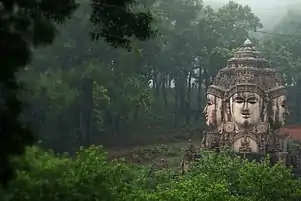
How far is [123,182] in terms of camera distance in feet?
39.1

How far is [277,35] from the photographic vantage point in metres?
36.0

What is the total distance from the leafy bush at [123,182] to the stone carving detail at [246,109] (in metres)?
2.85

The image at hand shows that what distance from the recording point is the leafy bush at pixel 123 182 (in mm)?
9516

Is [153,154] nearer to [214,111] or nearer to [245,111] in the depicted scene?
[214,111]


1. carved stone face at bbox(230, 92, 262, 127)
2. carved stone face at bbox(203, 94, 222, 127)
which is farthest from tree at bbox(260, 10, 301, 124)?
carved stone face at bbox(230, 92, 262, 127)

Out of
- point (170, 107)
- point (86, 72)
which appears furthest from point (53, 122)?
point (170, 107)

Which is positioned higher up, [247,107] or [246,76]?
[246,76]

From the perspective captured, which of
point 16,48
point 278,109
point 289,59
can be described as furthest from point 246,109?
point 289,59

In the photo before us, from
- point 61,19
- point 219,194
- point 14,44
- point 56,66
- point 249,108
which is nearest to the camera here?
point 14,44

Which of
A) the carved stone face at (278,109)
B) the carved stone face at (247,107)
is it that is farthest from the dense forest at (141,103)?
the carved stone face at (278,109)

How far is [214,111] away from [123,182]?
7693mm

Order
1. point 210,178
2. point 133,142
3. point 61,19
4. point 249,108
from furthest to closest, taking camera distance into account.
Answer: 1. point 133,142
2. point 249,108
3. point 210,178
4. point 61,19

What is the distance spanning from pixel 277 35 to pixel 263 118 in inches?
723

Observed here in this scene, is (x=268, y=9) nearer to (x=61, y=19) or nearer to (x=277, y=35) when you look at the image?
(x=277, y=35)
